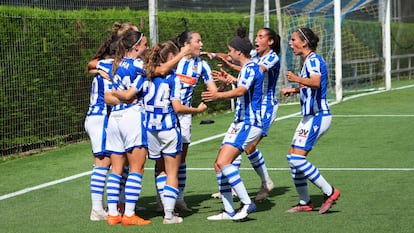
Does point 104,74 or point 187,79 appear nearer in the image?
point 104,74

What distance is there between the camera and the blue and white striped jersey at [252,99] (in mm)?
8805

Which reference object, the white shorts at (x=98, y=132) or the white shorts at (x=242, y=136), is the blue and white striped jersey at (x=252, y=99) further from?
the white shorts at (x=98, y=132)

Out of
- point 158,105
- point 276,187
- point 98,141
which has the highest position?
point 158,105

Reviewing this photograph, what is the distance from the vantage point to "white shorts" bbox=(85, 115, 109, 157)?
9.28 m

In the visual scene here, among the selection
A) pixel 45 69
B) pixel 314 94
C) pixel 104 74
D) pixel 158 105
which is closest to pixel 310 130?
pixel 314 94

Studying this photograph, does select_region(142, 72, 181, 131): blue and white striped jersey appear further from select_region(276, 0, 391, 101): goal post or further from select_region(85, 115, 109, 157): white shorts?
select_region(276, 0, 391, 101): goal post

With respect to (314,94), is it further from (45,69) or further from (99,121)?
(45,69)

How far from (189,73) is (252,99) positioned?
107 centimetres

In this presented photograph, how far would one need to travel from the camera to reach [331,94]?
24.5 m

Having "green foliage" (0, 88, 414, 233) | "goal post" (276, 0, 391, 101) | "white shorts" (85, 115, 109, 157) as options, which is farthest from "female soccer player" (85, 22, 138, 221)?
"goal post" (276, 0, 391, 101)

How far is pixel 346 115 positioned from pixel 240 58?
1063cm

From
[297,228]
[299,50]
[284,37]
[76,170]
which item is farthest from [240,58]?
[284,37]

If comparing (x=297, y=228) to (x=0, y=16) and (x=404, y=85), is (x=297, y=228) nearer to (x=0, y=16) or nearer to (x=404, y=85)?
(x=0, y=16)

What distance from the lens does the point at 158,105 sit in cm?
876
